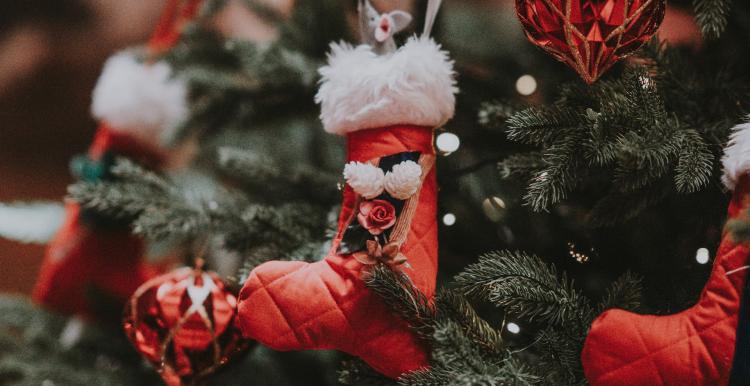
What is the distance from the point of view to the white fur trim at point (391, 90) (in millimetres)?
531

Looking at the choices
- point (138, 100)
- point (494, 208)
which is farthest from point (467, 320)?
point (138, 100)

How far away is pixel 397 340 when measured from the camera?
516mm

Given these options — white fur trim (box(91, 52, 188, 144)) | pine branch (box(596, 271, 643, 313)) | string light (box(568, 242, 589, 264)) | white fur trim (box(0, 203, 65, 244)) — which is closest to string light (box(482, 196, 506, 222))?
string light (box(568, 242, 589, 264))

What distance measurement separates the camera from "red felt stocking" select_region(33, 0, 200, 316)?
96cm

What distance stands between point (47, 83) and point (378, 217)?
110cm

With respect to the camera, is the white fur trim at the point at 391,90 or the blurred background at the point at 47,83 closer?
the white fur trim at the point at 391,90

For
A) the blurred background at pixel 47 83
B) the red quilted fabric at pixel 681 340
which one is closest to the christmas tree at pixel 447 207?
the red quilted fabric at pixel 681 340

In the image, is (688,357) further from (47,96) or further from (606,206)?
(47,96)

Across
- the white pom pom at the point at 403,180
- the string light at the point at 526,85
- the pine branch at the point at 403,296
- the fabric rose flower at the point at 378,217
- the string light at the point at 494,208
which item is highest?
the white pom pom at the point at 403,180

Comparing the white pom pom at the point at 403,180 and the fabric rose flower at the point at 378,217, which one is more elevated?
the white pom pom at the point at 403,180

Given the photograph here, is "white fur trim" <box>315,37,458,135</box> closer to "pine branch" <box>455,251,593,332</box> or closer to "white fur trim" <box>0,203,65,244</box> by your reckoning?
"pine branch" <box>455,251,593,332</box>

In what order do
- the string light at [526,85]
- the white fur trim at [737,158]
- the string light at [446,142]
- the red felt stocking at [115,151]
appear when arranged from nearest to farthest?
1. the white fur trim at [737,158]
2. the string light at [446,142]
3. the string light at [526,85]
4. the red felt stocking at [115,151]

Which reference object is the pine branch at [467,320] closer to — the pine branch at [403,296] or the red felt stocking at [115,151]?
the pine branch at [403,296]

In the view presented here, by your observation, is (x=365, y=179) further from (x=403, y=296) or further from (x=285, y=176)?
(x=285, y=176)
